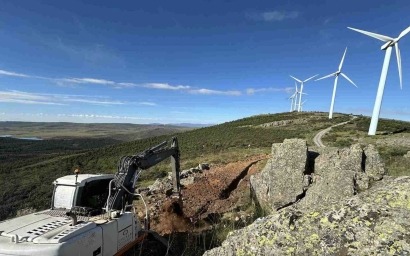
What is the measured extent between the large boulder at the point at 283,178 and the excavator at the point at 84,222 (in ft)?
23.6

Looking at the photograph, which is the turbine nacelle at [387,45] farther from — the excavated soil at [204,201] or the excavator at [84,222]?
the excavator at [84,222]

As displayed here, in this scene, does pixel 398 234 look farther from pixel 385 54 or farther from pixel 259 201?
pixel 385 54

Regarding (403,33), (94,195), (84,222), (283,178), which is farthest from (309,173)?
(403,33)

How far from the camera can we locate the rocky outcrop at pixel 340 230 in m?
4.36

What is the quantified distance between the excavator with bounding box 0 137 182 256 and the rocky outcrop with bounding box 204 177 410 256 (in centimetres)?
633

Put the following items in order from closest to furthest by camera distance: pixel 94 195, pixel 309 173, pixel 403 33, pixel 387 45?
pixel 94 195 < pixel 309 173 < pixel 403 33 < pixel 387 45

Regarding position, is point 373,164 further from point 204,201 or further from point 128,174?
point 204,201

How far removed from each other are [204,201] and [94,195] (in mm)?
13519

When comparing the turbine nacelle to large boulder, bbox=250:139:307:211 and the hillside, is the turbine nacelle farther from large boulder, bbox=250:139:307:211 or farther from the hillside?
large boulder, bbox=250:139:307:211

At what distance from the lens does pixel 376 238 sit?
14.4ft

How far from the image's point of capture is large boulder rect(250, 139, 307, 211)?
65.8 ft

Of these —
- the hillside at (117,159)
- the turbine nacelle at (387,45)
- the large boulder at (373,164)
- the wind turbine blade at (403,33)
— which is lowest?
the hillside at (117,159)

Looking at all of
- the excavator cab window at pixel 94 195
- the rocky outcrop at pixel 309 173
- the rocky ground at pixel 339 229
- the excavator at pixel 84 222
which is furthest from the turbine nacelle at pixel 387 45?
the rocky ground at pixel 339 229

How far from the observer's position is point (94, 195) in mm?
14930
